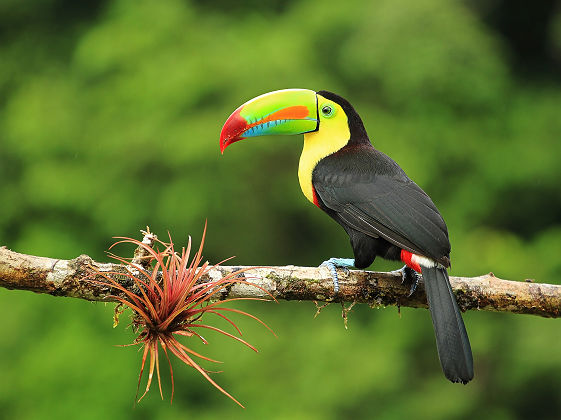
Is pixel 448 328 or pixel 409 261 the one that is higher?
pixel 409 261

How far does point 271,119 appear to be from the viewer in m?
3.34

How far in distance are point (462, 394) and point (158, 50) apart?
3.80 meters

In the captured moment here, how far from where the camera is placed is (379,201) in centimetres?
302

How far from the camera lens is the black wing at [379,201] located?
2850 mm

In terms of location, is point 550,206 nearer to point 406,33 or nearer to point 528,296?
point 406,33

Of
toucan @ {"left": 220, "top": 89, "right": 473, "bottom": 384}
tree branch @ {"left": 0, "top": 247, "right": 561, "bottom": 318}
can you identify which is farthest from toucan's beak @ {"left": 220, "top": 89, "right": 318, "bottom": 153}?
tree branch @ {"left": 0, "top": 247, "right": 561, "bottom": 318}

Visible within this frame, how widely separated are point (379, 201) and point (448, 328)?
0.62 metres

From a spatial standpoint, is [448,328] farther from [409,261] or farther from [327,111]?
[327,111]

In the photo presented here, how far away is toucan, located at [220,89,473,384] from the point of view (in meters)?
2.64

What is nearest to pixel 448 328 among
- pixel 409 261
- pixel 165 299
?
pixel 409 261

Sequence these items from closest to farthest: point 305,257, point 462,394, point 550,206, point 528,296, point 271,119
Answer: point 528,296, point 271,119, point 462,394, point 305,257, point 550,206

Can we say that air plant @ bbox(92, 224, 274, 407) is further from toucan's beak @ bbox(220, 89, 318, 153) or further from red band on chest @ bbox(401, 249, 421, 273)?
toucan's beak @ bbox(220, 89, 318, 153)

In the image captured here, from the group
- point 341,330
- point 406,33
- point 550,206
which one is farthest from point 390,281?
point 550,206

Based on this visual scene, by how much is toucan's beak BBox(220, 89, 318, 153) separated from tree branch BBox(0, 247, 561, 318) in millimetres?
838
